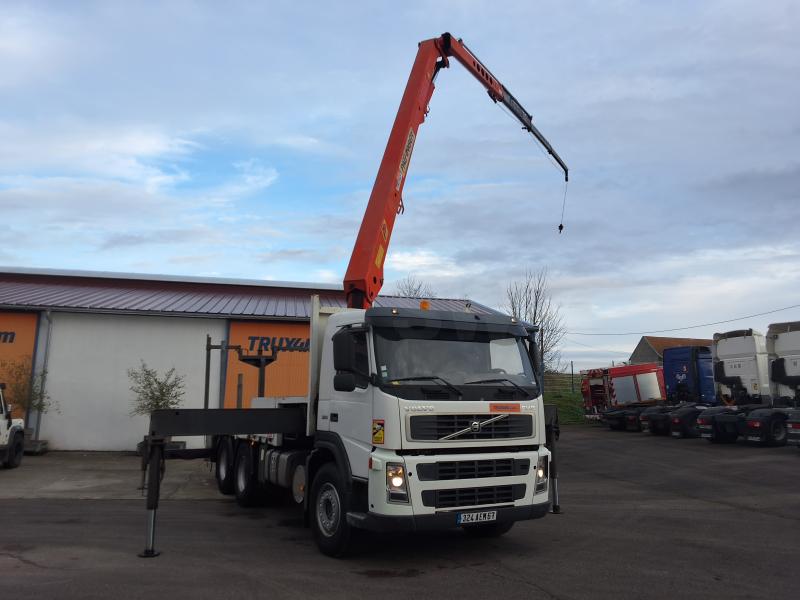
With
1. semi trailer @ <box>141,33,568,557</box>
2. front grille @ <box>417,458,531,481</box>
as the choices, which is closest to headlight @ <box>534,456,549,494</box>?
semi trailer @ <box>141,33,568,557</box>

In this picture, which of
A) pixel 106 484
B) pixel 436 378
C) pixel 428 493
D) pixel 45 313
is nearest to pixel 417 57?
pixel 436 378

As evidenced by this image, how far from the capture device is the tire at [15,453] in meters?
15.2

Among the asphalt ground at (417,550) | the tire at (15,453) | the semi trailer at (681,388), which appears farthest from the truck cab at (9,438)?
the semi trailer at (681,388)

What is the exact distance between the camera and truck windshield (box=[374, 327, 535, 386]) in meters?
7.11

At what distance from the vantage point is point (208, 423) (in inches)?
318

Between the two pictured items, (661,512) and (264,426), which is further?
(661,512)

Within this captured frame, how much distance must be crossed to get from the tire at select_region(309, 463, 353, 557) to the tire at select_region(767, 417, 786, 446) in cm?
1673

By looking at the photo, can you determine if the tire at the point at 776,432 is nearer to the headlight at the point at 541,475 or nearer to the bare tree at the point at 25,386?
the headlight at the point at 541,475

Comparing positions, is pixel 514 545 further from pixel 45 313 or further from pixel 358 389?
pixel 45 313

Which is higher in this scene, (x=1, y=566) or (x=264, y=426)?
(x=264, y=426)

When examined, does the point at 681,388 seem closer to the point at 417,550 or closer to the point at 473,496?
the point at 417,550

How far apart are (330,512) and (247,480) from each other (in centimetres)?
381

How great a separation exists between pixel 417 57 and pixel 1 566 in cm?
Result: 1014

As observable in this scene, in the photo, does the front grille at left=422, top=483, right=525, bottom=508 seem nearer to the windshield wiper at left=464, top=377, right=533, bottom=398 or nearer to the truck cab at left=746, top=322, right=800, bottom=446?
the windshield wiper at left=464, top=377, right=533, bottom=398
